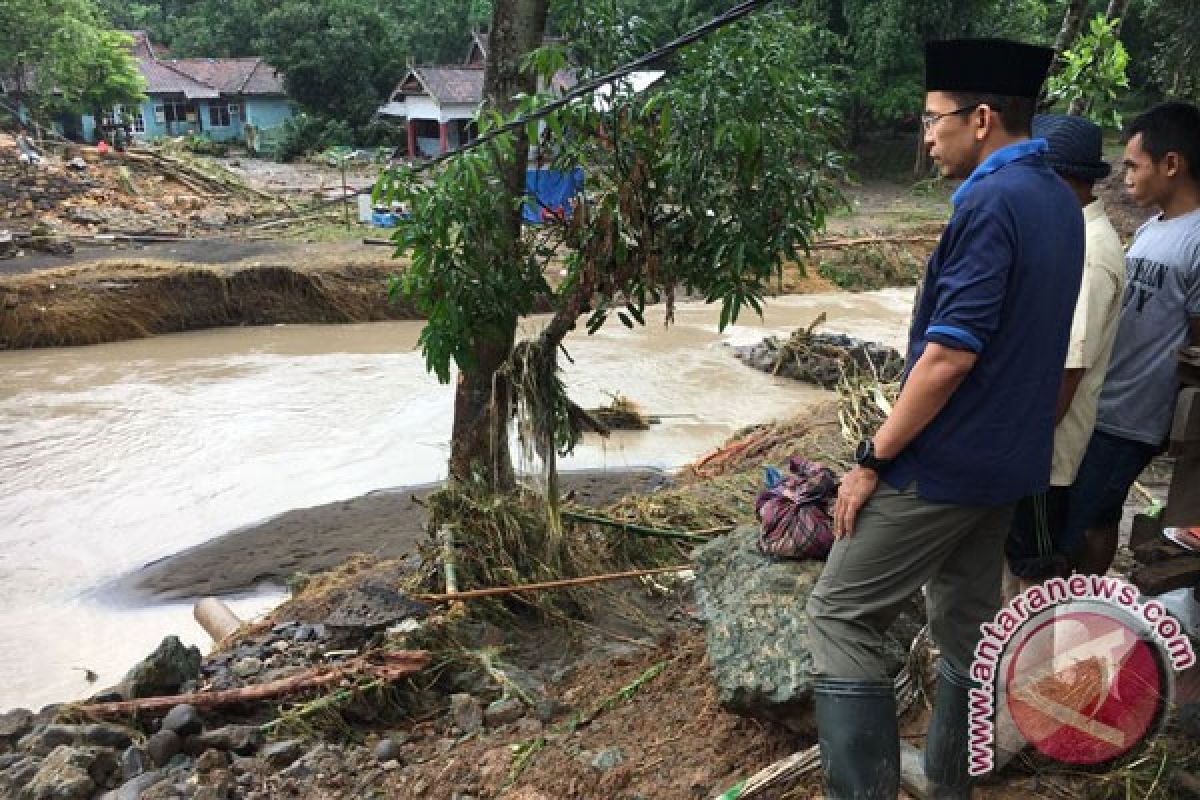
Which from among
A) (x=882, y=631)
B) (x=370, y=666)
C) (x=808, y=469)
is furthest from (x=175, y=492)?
(x=882, y=631)

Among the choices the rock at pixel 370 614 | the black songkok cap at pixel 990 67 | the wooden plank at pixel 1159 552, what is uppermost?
the black songkok cap at pixel 990 67

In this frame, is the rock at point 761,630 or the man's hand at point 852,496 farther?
the rock at point 761,630

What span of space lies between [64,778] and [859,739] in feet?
8.09

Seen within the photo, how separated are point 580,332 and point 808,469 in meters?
11.9

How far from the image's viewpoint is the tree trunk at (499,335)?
3814 mm

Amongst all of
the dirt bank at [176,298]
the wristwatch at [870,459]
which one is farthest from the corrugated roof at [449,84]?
the wristwatch at [870,459]

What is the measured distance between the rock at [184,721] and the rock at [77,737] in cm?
14

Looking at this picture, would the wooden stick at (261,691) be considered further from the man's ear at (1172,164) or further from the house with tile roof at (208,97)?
the house with tile roof at (208,97)

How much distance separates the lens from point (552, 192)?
378 cm

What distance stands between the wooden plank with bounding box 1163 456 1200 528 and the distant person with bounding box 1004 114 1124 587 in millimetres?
234

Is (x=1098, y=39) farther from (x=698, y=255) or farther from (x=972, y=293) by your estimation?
(x=972, y=293)

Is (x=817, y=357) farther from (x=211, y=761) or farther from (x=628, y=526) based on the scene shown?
(x=211, y=761)

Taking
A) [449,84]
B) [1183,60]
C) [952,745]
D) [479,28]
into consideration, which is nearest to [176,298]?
[1183,60]

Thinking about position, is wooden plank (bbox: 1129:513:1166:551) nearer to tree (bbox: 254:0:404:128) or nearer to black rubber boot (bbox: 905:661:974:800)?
black rubber boot (bbox: 905:661:974:800)
